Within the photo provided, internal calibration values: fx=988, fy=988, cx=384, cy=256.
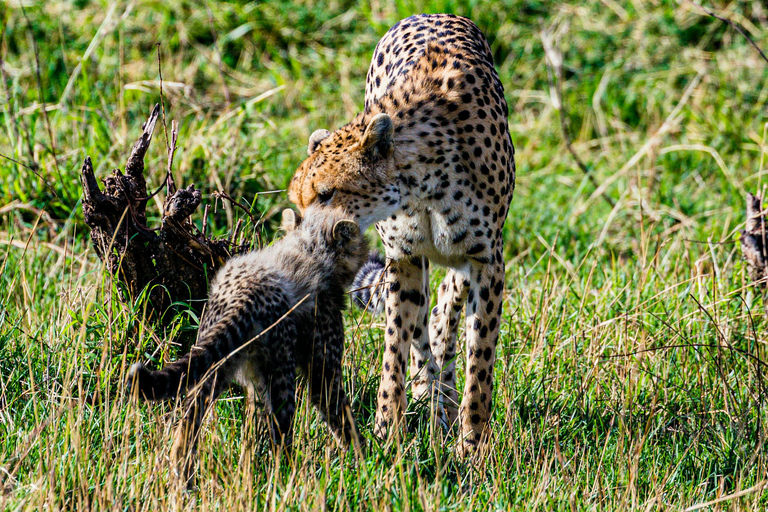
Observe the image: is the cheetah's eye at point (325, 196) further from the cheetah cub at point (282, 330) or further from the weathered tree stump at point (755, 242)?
the weathered tree stump at point (755, 242)

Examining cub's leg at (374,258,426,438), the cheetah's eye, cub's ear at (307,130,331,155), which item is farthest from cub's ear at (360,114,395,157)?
cub's leg at (374,258,426,438)

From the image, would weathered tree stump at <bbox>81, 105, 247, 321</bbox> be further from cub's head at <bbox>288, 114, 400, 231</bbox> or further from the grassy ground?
cub's head at <bbox>288, 114, 400, 231</bbox>

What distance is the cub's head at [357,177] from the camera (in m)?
3.67

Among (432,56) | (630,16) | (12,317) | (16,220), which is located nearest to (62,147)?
(16,220)

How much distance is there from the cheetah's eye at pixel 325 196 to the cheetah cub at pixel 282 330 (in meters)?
0.06

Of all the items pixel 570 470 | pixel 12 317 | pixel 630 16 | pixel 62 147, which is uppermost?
pixel 630 16

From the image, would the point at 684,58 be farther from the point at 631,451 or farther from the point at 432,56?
the point at 631,451

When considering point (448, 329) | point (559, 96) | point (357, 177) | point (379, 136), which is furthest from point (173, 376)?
point (559, 96)

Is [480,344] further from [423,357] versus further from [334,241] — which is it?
[334,241]

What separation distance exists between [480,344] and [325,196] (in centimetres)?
87

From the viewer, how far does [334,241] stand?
351cm

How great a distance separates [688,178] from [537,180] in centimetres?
105

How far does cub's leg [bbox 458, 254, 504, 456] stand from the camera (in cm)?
388

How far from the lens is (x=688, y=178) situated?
6.95 m
